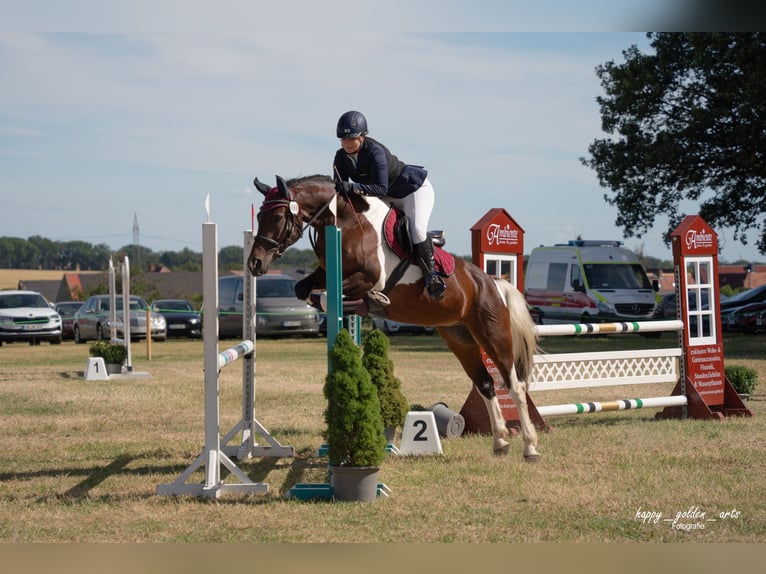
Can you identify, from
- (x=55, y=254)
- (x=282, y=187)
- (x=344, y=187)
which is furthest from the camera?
(x=55, y=254)

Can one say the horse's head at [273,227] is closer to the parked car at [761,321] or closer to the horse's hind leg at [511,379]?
the horse's hind leg at [511,379]

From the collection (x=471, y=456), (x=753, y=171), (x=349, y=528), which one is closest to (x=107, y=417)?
(x=471, y=456)

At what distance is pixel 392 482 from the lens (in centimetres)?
550

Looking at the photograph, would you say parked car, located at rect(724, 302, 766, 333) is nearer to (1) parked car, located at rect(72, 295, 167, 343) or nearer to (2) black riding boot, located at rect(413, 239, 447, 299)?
(1) parked car, located at rect(72, 295, 167, 343)

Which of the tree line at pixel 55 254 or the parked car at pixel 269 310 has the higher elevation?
the tree line at pixel 55 254

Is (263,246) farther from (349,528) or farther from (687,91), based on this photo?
(687,91)

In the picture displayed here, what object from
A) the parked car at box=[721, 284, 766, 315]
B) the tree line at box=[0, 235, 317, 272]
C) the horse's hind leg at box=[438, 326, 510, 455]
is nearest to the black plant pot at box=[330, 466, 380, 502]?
the horse's hind leg at box=[438, 326, 510, 455]

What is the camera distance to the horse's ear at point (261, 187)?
205 inches

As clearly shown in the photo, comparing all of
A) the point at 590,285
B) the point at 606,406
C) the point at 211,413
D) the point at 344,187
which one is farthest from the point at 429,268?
the point at 590,285

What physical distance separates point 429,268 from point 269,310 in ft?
53.4

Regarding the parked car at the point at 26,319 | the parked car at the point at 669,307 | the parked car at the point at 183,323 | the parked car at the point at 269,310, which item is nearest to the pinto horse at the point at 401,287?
the parked car at the point at 269,310

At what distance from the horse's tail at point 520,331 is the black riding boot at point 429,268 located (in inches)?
36.1

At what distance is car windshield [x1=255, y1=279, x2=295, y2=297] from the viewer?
22.2 meters

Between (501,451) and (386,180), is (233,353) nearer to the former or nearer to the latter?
(386,180)
